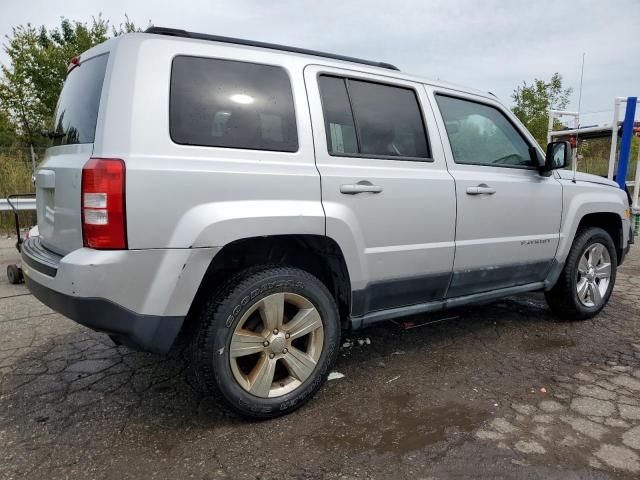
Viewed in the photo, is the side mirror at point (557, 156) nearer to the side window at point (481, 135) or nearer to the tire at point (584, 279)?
the side window at point (481, 135)

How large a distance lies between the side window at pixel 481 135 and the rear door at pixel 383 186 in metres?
0.23

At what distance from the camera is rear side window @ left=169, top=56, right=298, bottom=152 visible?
2.25 metres

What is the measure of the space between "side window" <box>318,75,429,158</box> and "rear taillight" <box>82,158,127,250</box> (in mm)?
1150

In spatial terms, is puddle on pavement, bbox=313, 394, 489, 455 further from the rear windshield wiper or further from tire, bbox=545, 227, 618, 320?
the rear windshield wiper

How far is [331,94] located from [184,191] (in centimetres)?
111

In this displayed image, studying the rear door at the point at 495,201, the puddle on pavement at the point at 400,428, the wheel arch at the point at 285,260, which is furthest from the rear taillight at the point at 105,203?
the rear door at the point at 495,201

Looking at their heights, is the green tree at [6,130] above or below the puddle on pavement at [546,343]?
above

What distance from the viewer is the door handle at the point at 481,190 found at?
3.17m

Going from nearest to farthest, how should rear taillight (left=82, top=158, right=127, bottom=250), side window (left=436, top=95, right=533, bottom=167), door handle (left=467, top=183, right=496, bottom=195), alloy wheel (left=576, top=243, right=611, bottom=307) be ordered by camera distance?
rear taillight (left=82, top=158, right=127, bottom=250), door handle (left=467, top=183, right=496, bottom=195), side window (left=436, top=95, right=533, bottom=167), alloy wheel (left=576, top=243, right=611, bottom=307)

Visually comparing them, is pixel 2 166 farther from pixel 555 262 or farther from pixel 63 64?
pixel 63 64

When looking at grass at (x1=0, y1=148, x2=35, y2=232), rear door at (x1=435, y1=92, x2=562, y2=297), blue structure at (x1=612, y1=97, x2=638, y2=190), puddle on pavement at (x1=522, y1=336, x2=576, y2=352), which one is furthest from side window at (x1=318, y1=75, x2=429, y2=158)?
grass at (x1=0, y1=148, x2=35, y2=232)

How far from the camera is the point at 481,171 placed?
3.32m

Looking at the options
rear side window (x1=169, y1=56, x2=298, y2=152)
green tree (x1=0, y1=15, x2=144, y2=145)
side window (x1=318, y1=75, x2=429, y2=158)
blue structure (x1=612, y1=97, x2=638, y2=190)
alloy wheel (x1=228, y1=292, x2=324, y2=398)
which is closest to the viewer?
rear side window (x1=169, y1=56, x2=298, y2=152)

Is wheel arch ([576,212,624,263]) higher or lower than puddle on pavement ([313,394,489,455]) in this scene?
higher
